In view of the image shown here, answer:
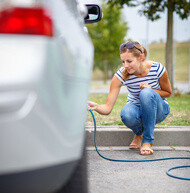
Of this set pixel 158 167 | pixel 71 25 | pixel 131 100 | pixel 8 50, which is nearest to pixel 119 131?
pixel 131 100

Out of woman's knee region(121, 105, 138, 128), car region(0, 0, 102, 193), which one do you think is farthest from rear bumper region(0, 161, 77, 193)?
woman's knee region(121, 105, 138, 128)

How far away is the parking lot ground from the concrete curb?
25cm

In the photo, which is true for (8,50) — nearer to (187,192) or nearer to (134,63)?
(187,192)

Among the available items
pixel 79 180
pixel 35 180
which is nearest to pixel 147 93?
pixel 79 180

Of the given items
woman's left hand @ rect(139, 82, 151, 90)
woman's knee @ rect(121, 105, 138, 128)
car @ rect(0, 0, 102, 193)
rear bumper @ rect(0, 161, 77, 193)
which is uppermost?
car @ rect(0, 0, 102, 193)

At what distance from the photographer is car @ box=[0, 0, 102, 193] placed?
1.10 m

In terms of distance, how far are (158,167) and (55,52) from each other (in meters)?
2.15

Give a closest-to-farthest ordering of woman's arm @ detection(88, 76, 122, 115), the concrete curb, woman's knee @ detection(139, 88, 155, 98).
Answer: woman's arm @ detection(88, 76, 122, 115), woman's knee @ detection(139, 88, 155, 98), the concrete curb

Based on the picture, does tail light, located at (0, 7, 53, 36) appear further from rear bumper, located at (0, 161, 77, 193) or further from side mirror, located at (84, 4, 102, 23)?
side mirror, located at (84, 4, 102, 23)

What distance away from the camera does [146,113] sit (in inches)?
134

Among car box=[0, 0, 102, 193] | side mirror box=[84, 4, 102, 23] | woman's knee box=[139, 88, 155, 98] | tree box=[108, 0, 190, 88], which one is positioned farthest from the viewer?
tree box=[108, 0, 190, 88]

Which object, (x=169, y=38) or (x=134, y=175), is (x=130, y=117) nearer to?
(x=134, y=175)

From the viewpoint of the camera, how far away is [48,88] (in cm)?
116

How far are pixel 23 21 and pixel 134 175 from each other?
1950mm
